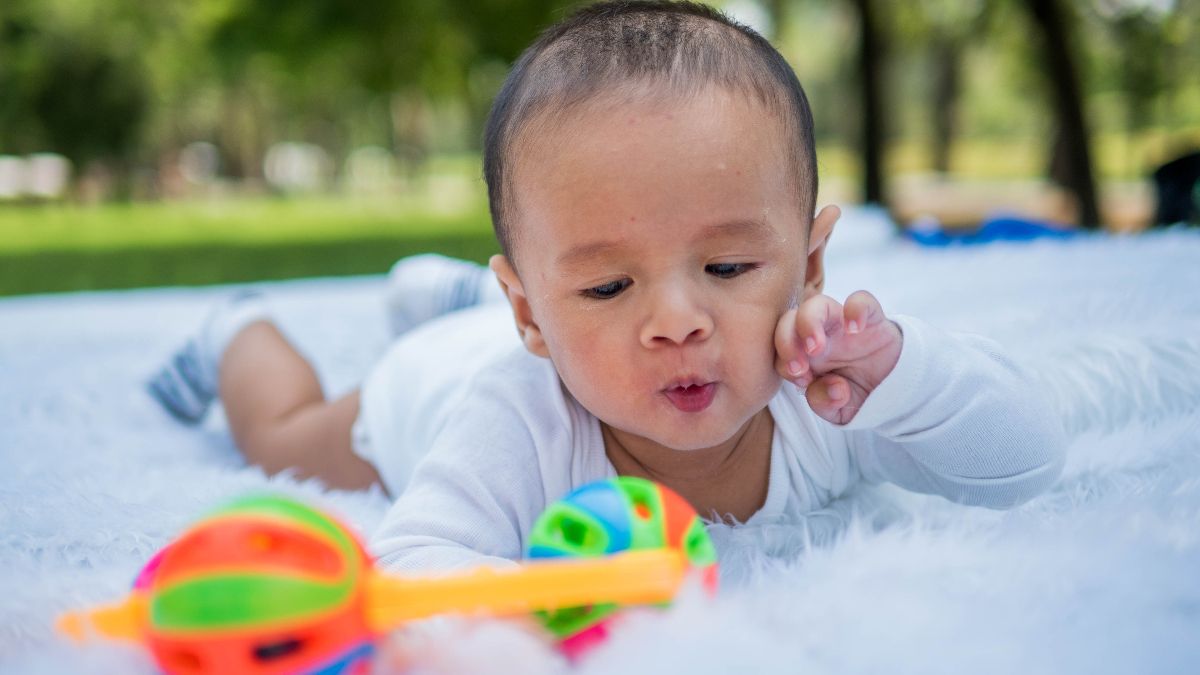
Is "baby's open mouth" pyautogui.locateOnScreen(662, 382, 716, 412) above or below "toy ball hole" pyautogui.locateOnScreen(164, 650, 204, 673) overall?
above

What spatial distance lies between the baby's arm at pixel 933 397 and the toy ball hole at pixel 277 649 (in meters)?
0.67

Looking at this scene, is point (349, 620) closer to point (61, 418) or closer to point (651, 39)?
point (651, 39)

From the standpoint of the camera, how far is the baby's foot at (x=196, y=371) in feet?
7.91

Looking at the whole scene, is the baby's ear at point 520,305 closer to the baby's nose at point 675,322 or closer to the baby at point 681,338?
the baby at point 681,338

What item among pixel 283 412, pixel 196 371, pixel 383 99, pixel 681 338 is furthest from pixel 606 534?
pixel 383 99

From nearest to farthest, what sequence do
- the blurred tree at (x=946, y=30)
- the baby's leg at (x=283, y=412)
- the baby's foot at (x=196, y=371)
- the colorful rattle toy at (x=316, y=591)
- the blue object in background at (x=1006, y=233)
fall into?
the colorful rattle toy at (x=316, y=591)
the baby's leg at (x=283, y=412)
the baby's foot at (x=196, y=371)
the blue object in background at (x=1006, y=233)
the blurred tree at (x=946, y=30)

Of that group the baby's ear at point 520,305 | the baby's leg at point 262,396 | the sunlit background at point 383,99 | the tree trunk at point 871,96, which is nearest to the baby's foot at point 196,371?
the baby's leg at point 262,396

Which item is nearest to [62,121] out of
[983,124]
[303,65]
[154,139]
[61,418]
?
[154,139]

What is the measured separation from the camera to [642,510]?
39.2 inches

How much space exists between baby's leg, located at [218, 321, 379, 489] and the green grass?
5.28m

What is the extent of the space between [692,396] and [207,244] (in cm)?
994

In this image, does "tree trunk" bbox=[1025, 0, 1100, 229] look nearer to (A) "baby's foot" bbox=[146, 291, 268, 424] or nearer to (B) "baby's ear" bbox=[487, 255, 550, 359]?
(A) "baby's foot" bbox=[146, 291, 268, 424]

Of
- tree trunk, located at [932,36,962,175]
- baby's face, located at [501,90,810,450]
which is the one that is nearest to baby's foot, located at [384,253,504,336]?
baby's face, located at [501,90,810,450]

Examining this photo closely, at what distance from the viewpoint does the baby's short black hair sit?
130 cm
